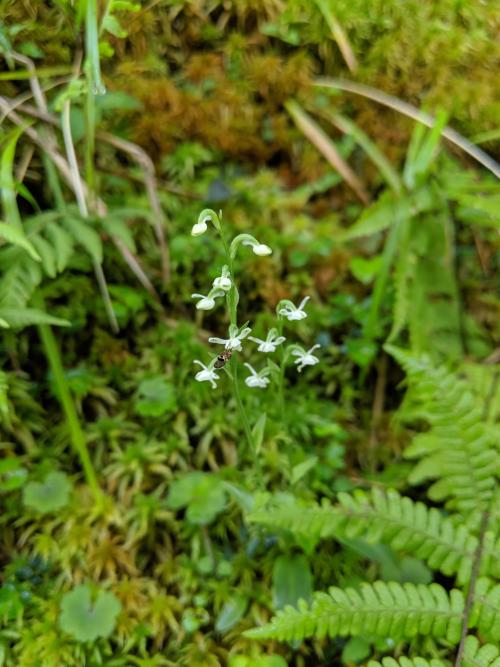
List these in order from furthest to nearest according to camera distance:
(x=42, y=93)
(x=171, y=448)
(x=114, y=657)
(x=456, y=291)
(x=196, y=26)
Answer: (x=196, y=26) → (x=456, y=291) → (x=42, y=93) → (x=171, y=448) → (x=114, y=657)

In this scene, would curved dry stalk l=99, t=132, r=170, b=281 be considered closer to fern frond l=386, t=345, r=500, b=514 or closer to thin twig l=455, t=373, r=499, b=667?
fern frond l=386, t=345, r=500, b=514

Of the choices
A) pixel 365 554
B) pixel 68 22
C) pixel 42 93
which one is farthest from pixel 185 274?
pixel 365 554

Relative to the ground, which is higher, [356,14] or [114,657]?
[356,14]

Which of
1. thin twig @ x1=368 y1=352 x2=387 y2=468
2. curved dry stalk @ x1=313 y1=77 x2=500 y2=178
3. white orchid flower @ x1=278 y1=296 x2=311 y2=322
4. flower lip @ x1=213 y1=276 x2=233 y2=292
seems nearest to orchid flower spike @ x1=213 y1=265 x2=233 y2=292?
flower lip @ x1=213 y1=276 x2=233 y2=292

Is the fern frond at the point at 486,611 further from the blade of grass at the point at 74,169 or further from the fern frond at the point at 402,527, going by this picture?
the blade of grass at the point at 74,169

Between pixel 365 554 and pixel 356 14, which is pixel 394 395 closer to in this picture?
pixel 365 554

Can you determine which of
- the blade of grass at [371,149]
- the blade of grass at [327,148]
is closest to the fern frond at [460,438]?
the blade of grass at [371,149]
